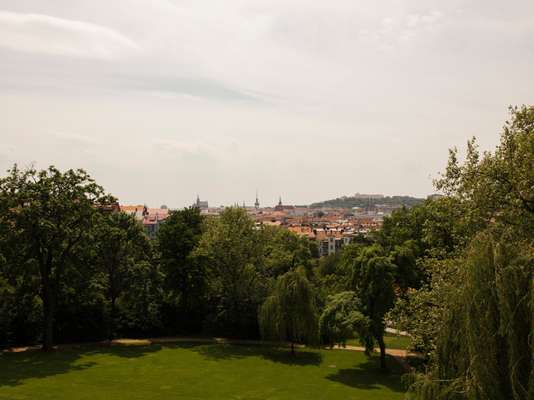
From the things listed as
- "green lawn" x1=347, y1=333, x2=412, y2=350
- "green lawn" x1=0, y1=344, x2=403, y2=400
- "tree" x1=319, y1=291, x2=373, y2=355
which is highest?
"tree" x1=319, y1=291, x2=373, y2=355

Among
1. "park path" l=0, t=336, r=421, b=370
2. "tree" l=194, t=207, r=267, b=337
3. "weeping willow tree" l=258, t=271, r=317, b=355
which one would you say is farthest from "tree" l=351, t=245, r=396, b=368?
"tree" l=194, t=207, r=267, b=337

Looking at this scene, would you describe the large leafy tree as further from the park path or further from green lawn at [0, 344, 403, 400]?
the park path

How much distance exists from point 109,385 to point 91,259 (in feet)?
41.2

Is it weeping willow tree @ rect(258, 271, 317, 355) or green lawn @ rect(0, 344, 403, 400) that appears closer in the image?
green lawn @ rect(0, 344, 403, 400)

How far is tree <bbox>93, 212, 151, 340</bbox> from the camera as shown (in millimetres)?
35281

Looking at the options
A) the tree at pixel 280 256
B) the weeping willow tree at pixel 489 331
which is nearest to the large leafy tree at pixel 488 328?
the weeping willow tree at pixel 489 331

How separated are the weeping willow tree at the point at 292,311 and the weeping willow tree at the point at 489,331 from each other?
19.8 m

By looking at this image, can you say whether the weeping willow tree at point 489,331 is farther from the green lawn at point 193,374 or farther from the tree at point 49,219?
the tree at point 49,219

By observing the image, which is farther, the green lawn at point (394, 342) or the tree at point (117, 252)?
the tree at point (117, 252)

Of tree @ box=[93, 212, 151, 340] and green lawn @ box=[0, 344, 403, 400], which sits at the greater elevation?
tree @ box=[93, 212, 151, 340]

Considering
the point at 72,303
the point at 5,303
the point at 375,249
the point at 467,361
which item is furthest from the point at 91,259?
the point at 467,361

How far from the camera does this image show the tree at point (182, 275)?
126 ft

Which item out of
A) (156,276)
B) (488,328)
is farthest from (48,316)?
(488,328)

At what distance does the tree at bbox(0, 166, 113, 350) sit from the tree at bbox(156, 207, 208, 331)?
779cm
